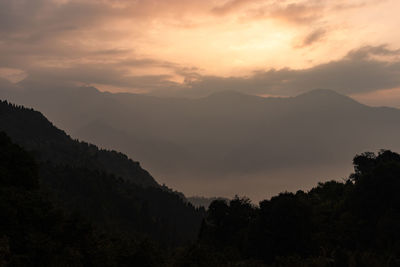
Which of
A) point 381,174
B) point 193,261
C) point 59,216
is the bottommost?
point 193,261

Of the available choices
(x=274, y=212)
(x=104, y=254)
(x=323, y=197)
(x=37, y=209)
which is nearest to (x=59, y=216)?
(x=37, y=209)

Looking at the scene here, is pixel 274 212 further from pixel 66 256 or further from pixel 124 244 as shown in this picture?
pixel 66 256

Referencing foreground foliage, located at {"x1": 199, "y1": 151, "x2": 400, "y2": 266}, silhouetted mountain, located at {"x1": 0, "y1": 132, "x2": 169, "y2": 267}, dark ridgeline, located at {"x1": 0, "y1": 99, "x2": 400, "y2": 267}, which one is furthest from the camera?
foreground foliage, located at {"x1": 199, "y1": 151, "x2": 400, "y2": 266}

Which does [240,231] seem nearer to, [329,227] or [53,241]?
[329,227]

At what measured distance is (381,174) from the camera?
219 ft

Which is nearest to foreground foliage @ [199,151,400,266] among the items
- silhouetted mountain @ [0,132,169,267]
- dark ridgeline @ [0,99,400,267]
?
dark ridgeline @ [0,99,400,267]

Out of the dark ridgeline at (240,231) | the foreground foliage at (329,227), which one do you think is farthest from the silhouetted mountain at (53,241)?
the foreground foliage at (329,227)

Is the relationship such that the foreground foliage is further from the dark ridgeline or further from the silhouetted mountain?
the silhouetted mountain

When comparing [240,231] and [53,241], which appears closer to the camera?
[53,241]

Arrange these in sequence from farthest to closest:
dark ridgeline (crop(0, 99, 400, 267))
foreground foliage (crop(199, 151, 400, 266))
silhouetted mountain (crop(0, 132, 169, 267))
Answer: foreground foliage (crop(199, 151, 400, 266)) < dark ridgeline (crop(0, 99, 400, 267)) < silhouetted mountain (crop(0, 132, 169, 267))

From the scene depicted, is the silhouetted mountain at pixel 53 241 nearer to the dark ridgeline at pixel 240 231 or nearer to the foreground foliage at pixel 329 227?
the dark ridgeline at pixel 240 231

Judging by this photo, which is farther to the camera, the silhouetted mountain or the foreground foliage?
the foreground foliage

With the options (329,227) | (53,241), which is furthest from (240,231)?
(53,241)

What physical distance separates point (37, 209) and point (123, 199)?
115013mm
